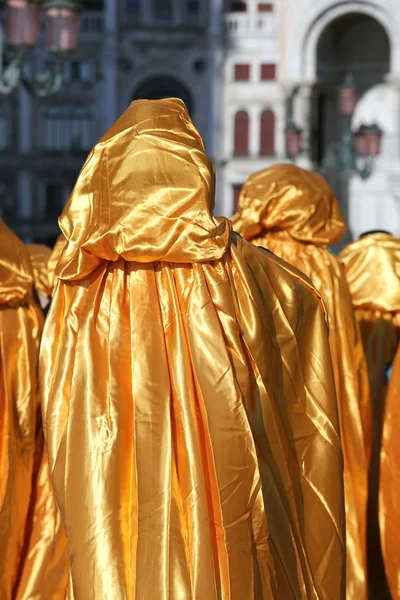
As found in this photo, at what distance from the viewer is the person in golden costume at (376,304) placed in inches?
250

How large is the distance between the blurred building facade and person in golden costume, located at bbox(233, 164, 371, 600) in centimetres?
1866

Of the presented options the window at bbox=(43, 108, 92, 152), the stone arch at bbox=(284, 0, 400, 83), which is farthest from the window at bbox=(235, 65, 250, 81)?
the window at bbox=(43, 108, 92, 152)

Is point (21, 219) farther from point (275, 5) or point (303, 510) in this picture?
point (303, 510)

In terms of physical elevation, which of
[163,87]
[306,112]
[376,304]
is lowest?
[306,112]

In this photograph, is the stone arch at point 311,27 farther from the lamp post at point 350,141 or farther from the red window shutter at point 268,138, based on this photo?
the lamp post at point 350,141

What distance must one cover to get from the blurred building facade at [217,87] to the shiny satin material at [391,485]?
19.1 metres

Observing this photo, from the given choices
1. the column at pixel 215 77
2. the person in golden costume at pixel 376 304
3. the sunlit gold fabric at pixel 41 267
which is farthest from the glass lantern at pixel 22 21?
the column at pixel 215 77

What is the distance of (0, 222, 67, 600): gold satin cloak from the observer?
466cm

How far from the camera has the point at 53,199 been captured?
25141mm

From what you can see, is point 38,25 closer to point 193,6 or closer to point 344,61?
point 193,6

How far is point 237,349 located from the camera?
141 inches

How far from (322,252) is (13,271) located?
1.53m

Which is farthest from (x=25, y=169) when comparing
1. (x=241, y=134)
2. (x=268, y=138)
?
(x=268, y=138)

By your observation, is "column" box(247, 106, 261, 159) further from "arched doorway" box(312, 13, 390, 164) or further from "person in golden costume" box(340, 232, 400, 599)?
"person in golden costume" box(340, 232, 400, 599)
